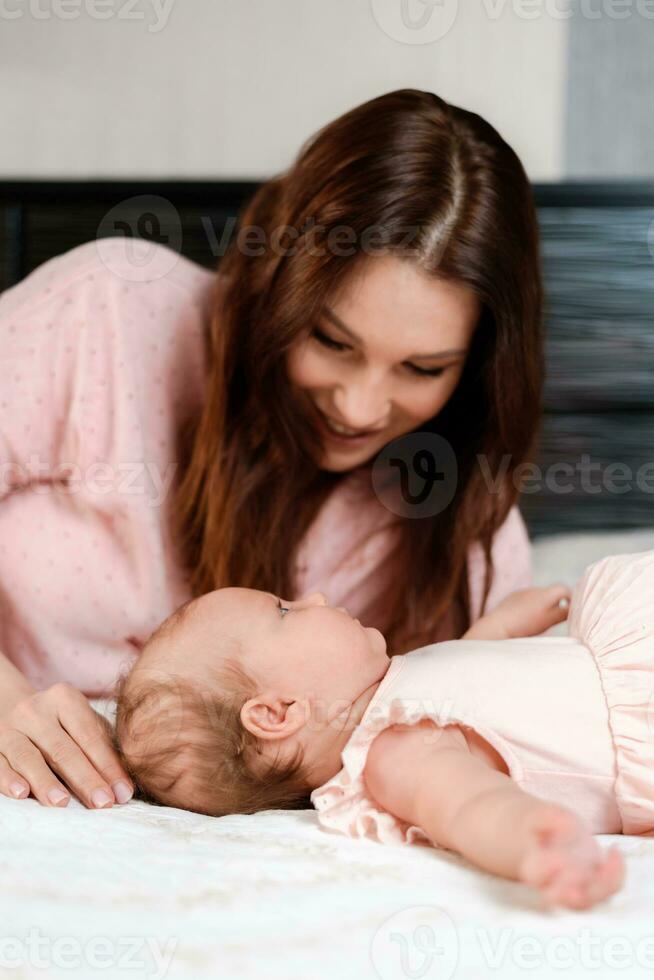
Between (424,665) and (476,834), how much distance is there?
0.76 feet

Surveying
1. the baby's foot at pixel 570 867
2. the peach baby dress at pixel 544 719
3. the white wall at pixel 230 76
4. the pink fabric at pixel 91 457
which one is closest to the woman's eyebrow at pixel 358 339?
the pink fabric at pixel 91 457

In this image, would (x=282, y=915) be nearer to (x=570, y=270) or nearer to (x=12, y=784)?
(x=12, y=784)

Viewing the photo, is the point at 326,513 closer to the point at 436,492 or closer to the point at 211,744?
the point at 436,492

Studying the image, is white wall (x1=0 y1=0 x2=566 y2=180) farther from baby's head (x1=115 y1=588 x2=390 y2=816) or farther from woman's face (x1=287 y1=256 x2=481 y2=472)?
baby's head (x1=115 y1=588 x2=390 y2=816)

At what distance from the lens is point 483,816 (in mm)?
724

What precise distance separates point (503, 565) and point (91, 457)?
63 centimetres

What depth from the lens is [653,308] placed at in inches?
79.0

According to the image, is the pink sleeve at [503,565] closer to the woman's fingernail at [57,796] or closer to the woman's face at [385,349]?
the woman's face at [385,349]

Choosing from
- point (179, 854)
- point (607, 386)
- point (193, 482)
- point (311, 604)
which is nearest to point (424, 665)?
point (311, 604)

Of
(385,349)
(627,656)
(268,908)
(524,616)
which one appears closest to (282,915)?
(268,908)

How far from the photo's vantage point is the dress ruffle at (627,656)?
89 cm

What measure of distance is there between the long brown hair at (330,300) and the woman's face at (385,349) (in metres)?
0.02

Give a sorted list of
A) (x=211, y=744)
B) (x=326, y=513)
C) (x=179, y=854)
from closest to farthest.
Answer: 1. (x=179, y=854)
2. (x=211, y=744)
3. (x=326, y=513)

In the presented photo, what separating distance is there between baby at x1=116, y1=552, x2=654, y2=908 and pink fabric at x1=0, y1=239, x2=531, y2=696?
1.38ft
